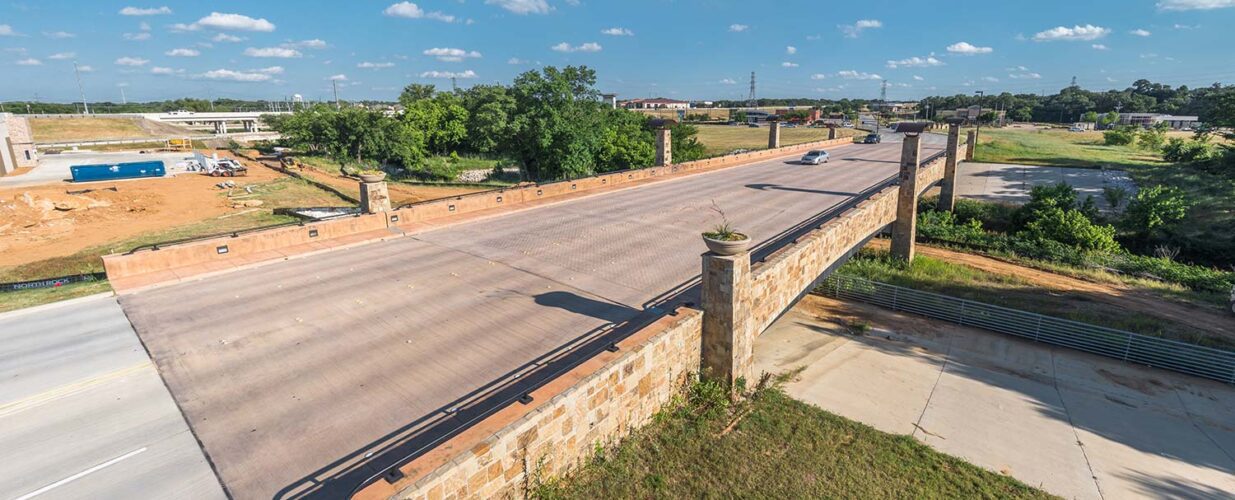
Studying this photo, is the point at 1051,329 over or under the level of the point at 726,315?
under

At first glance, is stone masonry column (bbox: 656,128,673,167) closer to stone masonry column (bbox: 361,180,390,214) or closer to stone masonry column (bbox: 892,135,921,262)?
stone masonry column (bbox: 892,135,921,262)

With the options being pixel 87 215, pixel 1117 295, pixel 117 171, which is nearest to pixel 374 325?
pixel 1117 295

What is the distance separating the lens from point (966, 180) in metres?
44.0

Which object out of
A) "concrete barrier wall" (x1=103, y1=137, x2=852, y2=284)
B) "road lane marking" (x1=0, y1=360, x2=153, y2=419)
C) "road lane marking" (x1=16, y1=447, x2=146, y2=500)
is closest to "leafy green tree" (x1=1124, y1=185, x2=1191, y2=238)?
"concrete barrier wall" (x1=103, y1=137, x2=852, y2=284)

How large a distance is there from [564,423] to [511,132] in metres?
36.8

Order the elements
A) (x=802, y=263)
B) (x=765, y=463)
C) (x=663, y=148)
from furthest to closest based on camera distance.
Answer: (x=663, y=148) < (x=802, y=263) < (x=765, y=463)

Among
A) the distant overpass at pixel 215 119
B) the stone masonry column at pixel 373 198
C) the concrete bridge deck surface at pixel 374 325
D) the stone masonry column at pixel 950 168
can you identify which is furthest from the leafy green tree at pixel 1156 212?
the distant overpass at pixel 215 119

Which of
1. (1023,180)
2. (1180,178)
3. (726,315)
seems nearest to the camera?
(726,315)

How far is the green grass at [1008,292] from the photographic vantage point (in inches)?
731

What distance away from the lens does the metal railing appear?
15875 mm

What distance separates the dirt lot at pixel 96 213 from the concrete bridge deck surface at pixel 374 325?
64.8 ft

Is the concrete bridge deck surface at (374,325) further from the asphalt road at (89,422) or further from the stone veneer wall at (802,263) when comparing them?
the stone veneer wall at (802,263)

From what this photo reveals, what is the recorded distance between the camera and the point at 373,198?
1783 cm

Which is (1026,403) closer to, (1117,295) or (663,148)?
(1117,295)
